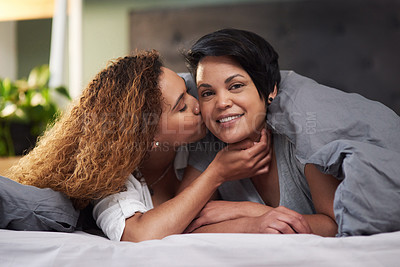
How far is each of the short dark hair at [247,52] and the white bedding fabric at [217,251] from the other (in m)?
0.58

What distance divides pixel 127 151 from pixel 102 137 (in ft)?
0.28

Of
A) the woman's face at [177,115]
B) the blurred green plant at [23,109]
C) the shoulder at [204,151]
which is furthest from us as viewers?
the blurred green plant at [23,109]

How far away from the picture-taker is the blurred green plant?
3.21 metres

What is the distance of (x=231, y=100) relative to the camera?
4.28ft

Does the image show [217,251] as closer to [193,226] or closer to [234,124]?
[193,226]

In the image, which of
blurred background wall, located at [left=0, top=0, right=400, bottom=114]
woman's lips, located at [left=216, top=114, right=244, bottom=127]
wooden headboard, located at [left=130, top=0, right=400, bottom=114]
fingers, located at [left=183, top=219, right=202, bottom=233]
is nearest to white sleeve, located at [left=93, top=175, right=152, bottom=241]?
fingers, located at [left=183, top=219, right=202, bottom=233]

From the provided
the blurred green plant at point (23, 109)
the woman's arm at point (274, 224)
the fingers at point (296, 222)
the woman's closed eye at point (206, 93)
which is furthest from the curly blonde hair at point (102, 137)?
the blurred green plant at point (23, 109)

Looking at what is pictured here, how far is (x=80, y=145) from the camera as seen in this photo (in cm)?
127

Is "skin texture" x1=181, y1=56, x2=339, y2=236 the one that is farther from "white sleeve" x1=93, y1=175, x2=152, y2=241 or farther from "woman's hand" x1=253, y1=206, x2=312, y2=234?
"white sleeve" x1=93, y1=175, x2=152, y2=241

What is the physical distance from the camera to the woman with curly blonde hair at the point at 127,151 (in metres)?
1.20

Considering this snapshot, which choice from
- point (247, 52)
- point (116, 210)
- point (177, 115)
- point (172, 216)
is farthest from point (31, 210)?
point (247, 52)

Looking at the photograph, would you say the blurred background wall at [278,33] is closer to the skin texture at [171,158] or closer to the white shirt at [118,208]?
the skin texture at [171,158]

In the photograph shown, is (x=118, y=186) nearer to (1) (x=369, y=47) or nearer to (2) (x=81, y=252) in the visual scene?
(2) (x=81, y=252)

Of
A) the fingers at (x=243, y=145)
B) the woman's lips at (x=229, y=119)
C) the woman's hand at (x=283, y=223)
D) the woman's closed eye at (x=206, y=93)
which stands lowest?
the woman's hand at (x=283, y=223)
